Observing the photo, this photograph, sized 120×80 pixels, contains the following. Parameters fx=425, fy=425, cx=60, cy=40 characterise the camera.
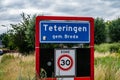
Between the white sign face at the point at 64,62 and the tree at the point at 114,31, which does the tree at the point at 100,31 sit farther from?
the white sign face at the point at 64,62

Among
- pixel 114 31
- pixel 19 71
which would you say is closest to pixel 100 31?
pixel 114 31

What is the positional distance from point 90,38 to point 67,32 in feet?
1.53

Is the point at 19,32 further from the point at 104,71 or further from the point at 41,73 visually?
the point at 41,73

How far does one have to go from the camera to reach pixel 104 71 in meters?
10.9

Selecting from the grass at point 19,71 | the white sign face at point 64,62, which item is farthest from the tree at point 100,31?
the white sign face at point 64,62

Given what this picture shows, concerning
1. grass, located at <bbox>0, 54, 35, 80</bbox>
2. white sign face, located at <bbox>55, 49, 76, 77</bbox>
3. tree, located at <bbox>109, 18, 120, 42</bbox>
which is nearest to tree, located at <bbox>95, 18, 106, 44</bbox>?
tree, located at <bbox>109, 18, 120, 42</bbox>

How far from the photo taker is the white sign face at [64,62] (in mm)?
7945

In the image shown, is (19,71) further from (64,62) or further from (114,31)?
(114,31)

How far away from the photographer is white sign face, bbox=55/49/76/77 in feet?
26.1

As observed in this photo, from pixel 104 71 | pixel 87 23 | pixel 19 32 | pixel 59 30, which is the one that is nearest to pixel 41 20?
pixel 59 30

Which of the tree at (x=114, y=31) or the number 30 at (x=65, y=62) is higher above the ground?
the tree at (x=114, y=31)

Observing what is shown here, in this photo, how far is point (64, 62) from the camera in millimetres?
8000

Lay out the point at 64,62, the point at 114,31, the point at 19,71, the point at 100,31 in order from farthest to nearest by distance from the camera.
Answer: the point at 114,31 → the point at 100,31 → the point at 19,71 → the point at 64,62

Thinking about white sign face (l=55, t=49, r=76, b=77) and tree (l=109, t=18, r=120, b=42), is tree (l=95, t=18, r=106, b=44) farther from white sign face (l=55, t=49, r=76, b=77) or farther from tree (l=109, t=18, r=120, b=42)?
white sign face (l=55, t=49, r=76, b=77)
